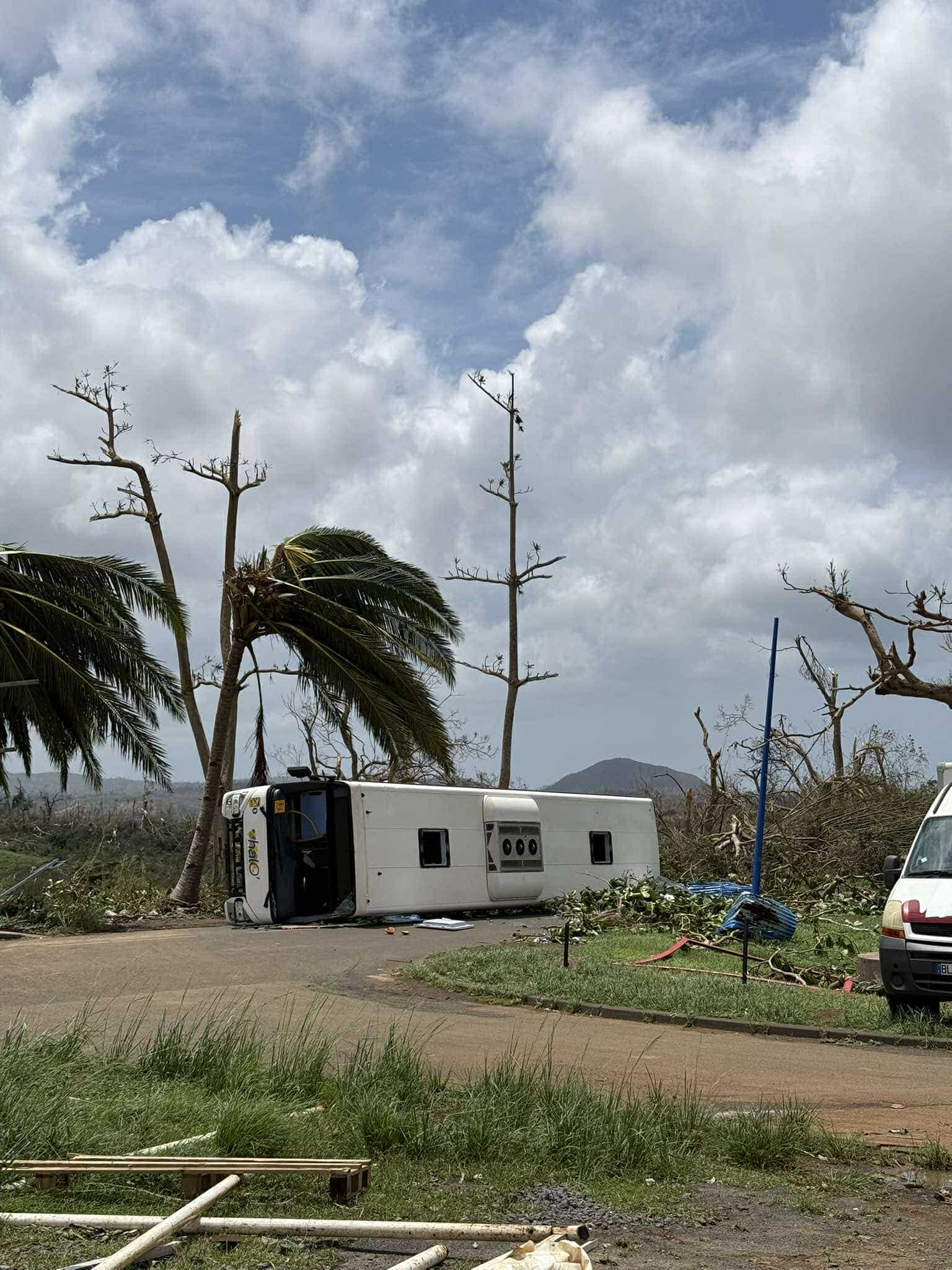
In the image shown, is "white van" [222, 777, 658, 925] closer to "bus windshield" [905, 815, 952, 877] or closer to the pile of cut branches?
the pile of cut branches

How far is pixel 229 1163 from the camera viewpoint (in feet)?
16.9

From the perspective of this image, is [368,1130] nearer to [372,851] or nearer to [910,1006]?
[910,1006]

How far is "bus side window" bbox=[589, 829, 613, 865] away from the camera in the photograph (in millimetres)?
24969

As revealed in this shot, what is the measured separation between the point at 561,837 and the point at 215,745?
670cm

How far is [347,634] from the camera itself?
21.5m

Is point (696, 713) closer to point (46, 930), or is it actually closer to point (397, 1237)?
point (46, 930)

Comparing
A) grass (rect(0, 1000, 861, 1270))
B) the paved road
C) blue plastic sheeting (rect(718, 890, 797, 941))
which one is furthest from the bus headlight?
blue plastic sheeting (rect(718, 890, 797, 941))

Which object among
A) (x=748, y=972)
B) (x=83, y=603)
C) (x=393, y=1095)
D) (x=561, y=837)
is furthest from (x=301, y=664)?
(x=393, y=1095)

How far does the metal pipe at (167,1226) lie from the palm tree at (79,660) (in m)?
14.8

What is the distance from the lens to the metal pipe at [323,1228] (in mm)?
4535

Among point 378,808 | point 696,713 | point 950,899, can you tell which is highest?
point 696,713

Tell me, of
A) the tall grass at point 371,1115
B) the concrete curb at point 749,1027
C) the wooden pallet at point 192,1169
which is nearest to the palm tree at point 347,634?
the concrete curb at point 749,1027

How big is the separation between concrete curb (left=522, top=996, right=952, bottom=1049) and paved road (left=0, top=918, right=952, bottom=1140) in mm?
151

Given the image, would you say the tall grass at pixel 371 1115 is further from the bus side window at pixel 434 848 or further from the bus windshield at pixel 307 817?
the bus side window at pixel 434 848
